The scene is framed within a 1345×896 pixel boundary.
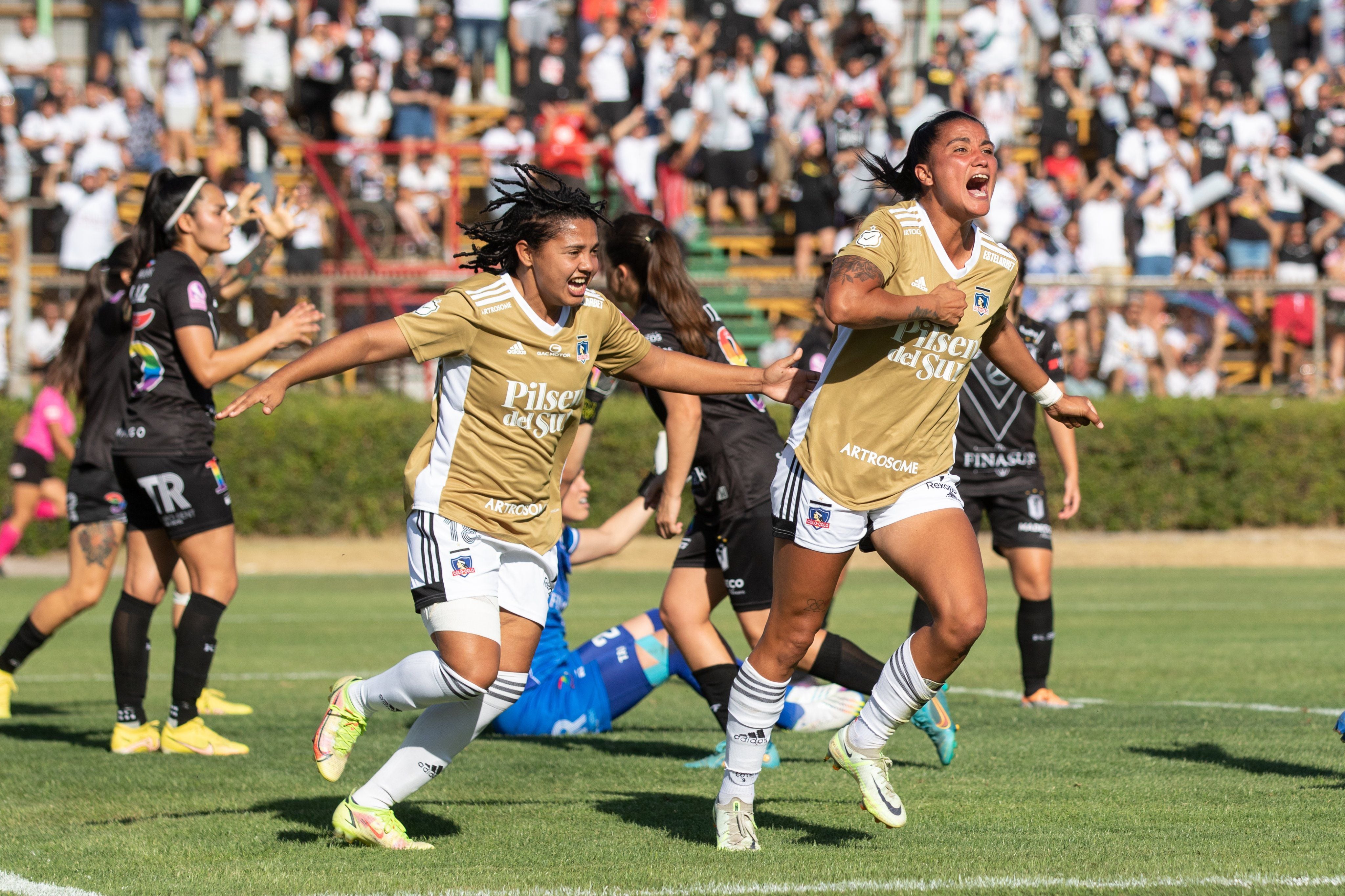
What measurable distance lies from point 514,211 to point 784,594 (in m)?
1.55

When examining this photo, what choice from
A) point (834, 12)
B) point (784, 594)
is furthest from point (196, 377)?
point (834, 12)

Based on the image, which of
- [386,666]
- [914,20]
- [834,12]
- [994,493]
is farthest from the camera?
[914,20]

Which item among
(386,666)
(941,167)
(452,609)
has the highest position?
(941,167)

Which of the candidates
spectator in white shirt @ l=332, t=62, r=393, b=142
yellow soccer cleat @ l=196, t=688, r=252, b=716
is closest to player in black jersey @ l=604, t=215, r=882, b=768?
yellow soccer cleat @ l=196, t=688, r=252, b=716

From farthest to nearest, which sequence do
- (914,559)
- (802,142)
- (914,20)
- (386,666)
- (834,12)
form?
(914,20) → (834,12) → (802,142) → (386,666) → (914,559)

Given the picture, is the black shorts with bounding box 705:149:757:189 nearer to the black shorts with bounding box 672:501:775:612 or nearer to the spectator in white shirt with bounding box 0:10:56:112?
the spectator in white shirt with bounding box 0:10:56:112

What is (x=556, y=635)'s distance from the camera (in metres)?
7.89

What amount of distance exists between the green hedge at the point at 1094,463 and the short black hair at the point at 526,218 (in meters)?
13.8

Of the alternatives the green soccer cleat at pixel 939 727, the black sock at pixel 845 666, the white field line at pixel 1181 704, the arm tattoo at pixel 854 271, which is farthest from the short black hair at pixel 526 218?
the white field line at pixel 1181 704

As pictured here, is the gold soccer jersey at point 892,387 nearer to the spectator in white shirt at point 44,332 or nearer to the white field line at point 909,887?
the white field line at point 909,887

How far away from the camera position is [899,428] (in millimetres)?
5102

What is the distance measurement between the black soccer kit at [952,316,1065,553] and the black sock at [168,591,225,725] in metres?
3.99

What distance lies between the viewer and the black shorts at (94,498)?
826cm

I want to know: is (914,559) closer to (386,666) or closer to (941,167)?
(941,167)
